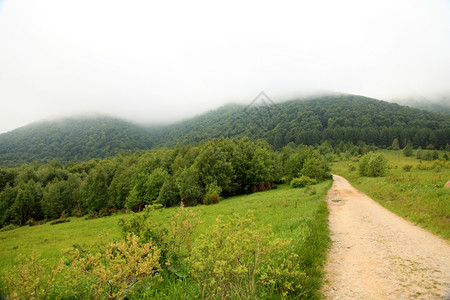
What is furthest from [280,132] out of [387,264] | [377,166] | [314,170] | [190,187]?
[387,264]

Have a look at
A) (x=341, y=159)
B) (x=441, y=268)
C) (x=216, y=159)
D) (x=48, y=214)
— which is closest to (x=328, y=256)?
(x=441, y=268)

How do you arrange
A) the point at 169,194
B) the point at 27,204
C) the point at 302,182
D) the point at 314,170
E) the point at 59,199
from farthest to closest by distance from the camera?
the point at 59,199 → the point at 27,204 → the point at 314,170 → the point at 169,194 → the point at 302,182

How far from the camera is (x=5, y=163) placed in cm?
12675

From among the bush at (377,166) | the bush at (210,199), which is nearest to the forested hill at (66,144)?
the bush at (210,199)

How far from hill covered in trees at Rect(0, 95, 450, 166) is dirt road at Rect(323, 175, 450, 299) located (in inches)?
4005

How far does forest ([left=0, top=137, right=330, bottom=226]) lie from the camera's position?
1667 inches

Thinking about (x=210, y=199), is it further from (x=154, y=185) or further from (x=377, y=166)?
(x=377, y=166)

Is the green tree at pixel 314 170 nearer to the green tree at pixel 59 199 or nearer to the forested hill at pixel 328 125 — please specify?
the forested hill at pixel 328 125

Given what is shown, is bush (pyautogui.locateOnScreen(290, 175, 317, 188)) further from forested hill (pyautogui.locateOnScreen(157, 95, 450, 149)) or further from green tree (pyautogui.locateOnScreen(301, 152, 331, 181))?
forested hill (pyautogui.locateOnScreen(157, 95, 450, 149))

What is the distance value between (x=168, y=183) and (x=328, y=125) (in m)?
161

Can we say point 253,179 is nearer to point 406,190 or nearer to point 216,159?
point 216,159

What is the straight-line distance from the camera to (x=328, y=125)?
539 ft

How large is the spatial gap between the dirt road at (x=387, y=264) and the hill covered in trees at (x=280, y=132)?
334 feet

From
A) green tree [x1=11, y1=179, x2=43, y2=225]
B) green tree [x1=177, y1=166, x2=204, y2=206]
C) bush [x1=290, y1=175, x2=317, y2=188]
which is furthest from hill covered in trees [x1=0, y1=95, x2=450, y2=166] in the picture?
green tree [x1=11, y1=179, x2=43, y2=225]
